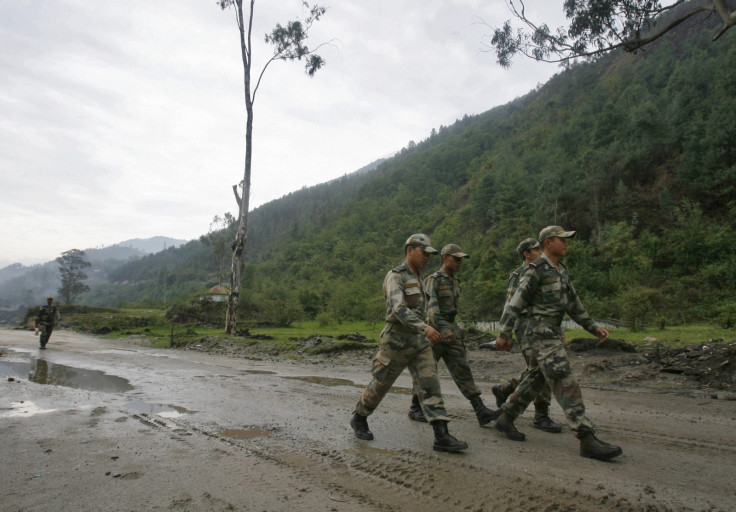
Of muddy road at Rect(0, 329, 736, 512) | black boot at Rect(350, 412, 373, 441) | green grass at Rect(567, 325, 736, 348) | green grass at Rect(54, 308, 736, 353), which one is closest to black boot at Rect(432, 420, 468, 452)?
muddy road at Rect(0, 329, 736, 512)

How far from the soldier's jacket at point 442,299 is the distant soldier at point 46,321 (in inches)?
575

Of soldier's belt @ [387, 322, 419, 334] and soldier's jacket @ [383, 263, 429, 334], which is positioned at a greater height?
soldier's jacket @ [383, 263, 429, 334]

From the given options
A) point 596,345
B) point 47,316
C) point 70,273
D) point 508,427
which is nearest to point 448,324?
point 508,427

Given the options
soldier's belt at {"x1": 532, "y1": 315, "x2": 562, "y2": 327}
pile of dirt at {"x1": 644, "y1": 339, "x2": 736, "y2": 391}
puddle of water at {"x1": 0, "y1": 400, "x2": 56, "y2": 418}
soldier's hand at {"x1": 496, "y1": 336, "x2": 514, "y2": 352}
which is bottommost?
puddle of water at {"x1": 0, "y1": 400, "x2": 56, "y2": 418}

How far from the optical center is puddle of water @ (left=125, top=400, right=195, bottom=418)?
5.13 m

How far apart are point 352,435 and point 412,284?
1.55 meters

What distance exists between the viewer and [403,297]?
4.21m

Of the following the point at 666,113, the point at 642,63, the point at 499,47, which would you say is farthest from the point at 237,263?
the point at 642,63

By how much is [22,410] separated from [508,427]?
5.42 metres

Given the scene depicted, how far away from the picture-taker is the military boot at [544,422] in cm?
460

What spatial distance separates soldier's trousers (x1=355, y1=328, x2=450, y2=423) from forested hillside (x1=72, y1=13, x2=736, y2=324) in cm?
1281

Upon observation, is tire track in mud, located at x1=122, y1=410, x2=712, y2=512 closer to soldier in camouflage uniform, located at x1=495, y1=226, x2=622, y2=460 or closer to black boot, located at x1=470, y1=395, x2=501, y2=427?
soldier in camouflage uniform, located at x1=495, y1=226, x2=622, y2=460

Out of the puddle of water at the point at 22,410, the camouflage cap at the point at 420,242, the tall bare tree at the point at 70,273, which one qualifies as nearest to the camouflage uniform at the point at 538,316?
the camouflage cap at the point at 420,242

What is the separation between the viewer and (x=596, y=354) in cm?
1013
